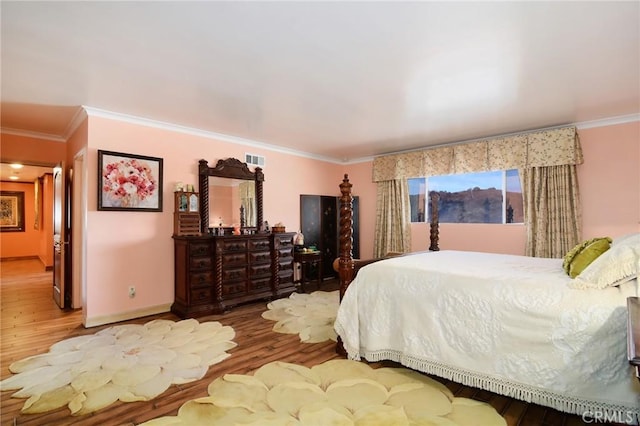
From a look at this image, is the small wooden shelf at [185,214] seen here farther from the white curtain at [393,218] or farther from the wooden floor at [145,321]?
the white curtain at [393,218]

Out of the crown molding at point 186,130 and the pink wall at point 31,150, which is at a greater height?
the crown molding at point 186,130

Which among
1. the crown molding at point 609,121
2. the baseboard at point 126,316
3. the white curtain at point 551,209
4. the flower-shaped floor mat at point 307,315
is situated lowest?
the flower-shaped floor mat at point 307,315

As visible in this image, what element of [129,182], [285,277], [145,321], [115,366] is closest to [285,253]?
[285,277]

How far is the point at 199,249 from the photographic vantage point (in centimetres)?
403

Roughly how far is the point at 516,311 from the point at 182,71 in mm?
3069

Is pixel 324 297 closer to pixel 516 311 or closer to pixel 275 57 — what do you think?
pixel 516 311

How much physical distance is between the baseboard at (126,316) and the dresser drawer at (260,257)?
123 cm

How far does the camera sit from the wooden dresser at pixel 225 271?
397 centimetres

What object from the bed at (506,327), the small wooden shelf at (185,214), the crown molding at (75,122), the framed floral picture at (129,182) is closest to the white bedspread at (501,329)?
the bed at (506,327)

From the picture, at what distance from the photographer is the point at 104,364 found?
2619mm

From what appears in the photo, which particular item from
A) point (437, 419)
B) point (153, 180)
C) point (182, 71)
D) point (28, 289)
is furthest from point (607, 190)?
point (28, 289)

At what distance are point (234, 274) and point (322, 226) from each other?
7.57 ft

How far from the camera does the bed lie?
67.5 inches
